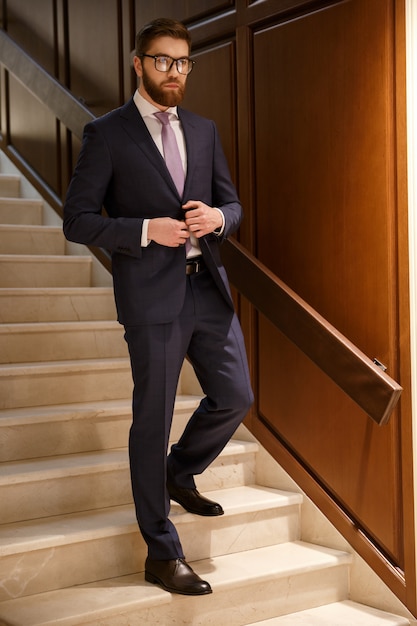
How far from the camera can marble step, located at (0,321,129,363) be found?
3619mm

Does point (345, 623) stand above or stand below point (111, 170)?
below

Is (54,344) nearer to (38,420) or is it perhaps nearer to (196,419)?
(38,420)

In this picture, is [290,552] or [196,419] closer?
[196,419]

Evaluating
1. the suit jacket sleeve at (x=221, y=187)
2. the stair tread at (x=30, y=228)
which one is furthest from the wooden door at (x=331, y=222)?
the stair tread at (x=30, y=228)

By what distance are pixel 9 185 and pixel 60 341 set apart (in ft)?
5.55

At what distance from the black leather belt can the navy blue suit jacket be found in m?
0.04

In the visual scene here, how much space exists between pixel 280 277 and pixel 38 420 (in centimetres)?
109

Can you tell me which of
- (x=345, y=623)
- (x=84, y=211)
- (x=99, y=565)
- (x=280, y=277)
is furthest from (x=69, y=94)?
(x=345, y=623)

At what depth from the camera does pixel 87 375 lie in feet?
11.6

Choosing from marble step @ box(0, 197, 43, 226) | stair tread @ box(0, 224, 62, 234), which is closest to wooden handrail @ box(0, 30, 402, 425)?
stair tread @ box(0, 224, 62, 234)

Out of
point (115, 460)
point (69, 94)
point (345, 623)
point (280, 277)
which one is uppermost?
point (69, 94)

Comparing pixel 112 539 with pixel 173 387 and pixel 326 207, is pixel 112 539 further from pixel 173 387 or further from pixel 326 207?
pixel 326 207

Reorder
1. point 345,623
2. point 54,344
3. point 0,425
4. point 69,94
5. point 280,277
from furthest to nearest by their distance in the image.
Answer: point 69,94 < point 54,344 < point 280,277 < point 0,425 < point 345,623

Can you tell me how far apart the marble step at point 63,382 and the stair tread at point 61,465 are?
33 cm
